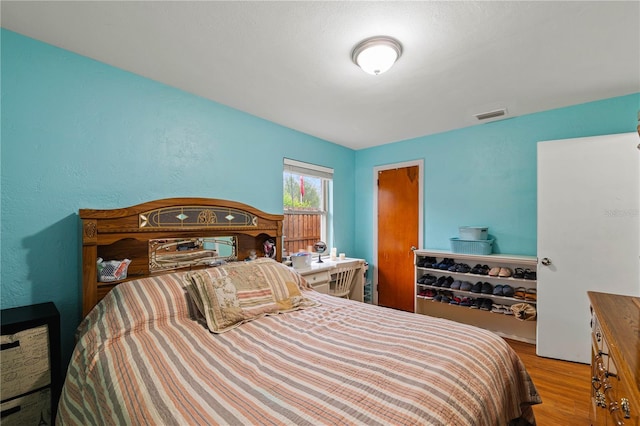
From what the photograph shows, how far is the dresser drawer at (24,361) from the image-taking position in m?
1.47

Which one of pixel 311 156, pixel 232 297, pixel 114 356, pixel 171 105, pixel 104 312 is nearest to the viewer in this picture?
pixel 114 356

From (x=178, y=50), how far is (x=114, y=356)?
6.21 ft

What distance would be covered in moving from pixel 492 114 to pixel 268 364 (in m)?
3.30

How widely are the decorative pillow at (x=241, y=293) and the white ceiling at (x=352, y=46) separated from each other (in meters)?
1.55

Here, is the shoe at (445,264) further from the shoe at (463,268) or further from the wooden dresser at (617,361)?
the wooden dresser at (617,361)

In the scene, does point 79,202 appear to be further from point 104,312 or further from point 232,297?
point 232,297

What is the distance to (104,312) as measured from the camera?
1630 mm

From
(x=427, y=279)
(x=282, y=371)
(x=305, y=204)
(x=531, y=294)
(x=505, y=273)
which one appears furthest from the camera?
(x=305, y=204)

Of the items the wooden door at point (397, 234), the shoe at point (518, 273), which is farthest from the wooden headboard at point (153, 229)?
the shoe at point (518, 273)

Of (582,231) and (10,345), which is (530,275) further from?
(10,345)

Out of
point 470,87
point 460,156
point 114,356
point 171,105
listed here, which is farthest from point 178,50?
point 460,156

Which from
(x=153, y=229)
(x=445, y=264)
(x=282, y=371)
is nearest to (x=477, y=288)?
(x=445, y=264)

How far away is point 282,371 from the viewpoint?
46.0 inches

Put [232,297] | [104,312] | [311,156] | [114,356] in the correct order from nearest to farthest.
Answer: [114,356] → [104,312] → [232,297] → [311,156]
